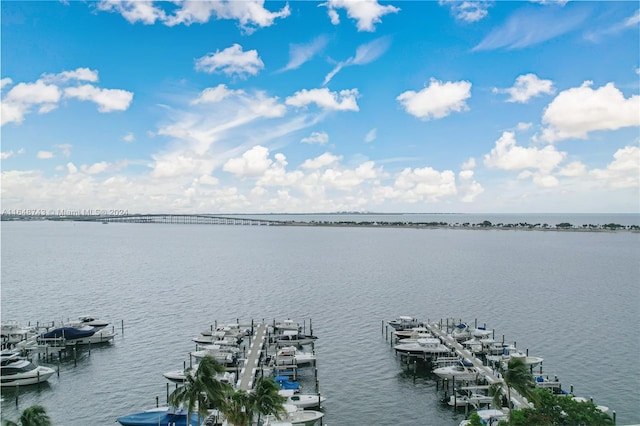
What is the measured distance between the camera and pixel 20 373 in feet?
139

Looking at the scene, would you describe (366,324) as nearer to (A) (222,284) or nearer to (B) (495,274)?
(A) (222,284)

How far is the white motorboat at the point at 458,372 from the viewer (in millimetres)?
43031

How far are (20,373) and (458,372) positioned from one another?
123ft

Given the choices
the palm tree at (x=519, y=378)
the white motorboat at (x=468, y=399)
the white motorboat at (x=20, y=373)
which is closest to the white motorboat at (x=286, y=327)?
the white motorboat at (x=468, y=399)

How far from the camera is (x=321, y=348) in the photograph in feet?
176

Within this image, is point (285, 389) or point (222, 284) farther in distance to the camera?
point (222, 284)

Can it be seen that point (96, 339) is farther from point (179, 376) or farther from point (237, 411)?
point (237, 411)

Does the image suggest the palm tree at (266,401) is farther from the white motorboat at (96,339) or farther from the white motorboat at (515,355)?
the white motorboat at (96,339)

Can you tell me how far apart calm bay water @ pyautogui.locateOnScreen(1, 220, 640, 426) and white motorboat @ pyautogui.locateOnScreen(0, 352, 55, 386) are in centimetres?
91

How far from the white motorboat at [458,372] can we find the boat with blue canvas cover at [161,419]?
67.0ft

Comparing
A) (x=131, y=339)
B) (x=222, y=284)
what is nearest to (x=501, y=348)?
(x=131, y=339)

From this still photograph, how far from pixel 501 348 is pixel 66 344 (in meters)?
46.1

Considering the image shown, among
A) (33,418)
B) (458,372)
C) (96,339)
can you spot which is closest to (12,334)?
(96,339)

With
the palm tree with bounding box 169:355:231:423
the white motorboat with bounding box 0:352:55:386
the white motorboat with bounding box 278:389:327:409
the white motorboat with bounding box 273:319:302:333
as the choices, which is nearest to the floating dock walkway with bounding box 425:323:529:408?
the white motorboat with bounding box 278:389:327:409
